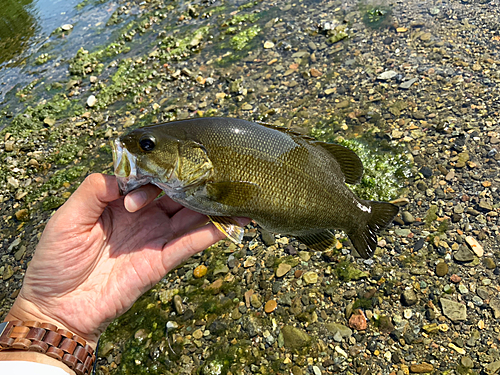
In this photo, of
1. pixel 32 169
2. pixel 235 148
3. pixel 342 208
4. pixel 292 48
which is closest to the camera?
pixel 235 148

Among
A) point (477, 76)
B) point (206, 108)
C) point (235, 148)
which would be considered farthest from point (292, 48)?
point (235, 148)

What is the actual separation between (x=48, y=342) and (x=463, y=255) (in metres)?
4.89

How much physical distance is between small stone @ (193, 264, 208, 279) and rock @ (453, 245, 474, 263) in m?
3.49

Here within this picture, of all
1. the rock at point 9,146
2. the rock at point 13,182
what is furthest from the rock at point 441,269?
the rock at point 9,146

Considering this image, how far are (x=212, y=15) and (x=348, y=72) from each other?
19.0 ft

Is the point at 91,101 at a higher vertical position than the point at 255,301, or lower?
higher

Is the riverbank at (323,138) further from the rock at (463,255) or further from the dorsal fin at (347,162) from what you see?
the dorsal fin at (347,162)

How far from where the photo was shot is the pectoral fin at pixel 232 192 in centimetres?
311

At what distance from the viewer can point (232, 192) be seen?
3137 millimetres

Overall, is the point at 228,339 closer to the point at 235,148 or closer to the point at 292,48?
the point at 235,148

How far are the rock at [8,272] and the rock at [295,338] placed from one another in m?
4.77

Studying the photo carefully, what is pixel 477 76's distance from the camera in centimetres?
658

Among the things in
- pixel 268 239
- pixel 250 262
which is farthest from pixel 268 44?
pixel 250 262

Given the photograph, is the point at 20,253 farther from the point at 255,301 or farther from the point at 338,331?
the point at 338,331
